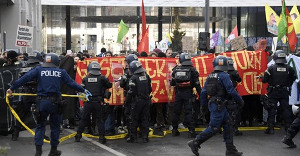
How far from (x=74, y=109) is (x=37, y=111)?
4107 mm

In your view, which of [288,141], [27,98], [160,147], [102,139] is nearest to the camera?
[288,141]

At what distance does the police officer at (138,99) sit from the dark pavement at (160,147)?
0.29 metres

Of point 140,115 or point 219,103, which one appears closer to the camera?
point 219,103

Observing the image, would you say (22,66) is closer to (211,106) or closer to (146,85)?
(146,85)

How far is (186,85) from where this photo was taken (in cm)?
1220

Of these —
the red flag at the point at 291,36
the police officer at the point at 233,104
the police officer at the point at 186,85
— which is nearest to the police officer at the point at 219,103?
the police officer at the point at 233,104

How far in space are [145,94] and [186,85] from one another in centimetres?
102

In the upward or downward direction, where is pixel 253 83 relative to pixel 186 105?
upward

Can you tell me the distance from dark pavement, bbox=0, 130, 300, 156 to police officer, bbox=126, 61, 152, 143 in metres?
0.29

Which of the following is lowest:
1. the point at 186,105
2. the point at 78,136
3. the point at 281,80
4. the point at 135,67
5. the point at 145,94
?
the point at 78,136

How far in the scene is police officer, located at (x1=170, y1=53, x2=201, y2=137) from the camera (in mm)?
12086

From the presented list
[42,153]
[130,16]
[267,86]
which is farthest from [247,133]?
[130,16]

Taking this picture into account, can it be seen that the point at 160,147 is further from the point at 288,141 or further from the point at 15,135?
the point at 15,135

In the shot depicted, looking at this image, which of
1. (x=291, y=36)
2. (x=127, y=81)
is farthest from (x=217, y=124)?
(x=291, y=36)
